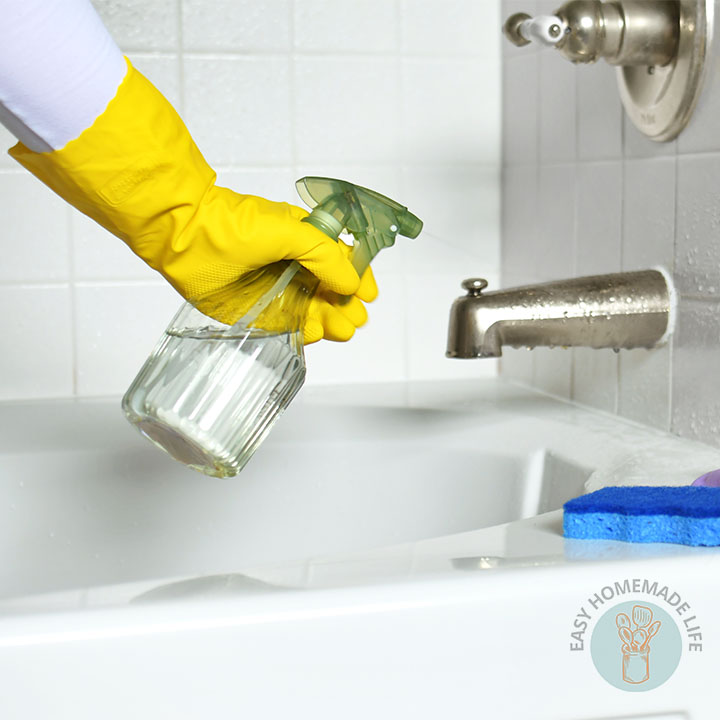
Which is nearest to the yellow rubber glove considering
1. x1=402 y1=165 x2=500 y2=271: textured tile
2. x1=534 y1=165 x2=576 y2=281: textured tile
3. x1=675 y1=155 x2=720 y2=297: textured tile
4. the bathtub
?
the bathtub

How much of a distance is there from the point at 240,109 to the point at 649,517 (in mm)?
785

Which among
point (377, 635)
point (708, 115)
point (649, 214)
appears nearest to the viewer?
point (377, 635)

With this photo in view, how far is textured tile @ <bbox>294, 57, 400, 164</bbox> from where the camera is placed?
1147 mm

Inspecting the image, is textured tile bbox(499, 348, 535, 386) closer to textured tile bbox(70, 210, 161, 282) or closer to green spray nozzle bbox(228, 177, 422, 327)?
textured tile bbox(70, 210, 161, 282)

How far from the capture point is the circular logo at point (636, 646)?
1.47 ft

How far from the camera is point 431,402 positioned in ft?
3.47

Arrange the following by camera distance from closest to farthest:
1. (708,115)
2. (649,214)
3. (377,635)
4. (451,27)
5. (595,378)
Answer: (377,635) < (708,115) < (649,214) < (595,378) < (451,27)

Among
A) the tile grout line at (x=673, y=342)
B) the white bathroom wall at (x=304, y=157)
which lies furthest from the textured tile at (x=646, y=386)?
the white bathroom wall at (x=304, y=157)

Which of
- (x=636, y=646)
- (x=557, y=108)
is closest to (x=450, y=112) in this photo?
(x=557, y=108)

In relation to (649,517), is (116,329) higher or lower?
higher

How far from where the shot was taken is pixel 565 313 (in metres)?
0.80

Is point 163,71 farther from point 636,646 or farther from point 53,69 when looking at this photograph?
point 636,646

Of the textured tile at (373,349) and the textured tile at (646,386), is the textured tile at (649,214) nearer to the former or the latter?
the textured tile at (646,386)

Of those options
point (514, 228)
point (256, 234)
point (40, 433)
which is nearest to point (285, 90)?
point (514, 228)
